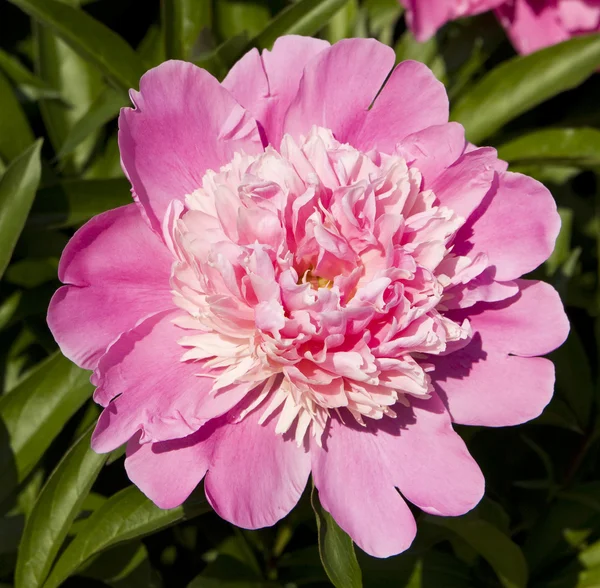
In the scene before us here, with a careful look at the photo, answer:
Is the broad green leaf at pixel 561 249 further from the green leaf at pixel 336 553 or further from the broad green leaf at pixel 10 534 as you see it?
the broad green leaf at pixel 10 534

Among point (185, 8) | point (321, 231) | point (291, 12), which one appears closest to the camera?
point (321, 231)

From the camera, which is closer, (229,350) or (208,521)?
(229,350)

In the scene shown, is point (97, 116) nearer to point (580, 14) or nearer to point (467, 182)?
point (467, 182)

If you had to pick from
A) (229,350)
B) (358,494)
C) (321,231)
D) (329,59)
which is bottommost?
(358,494)

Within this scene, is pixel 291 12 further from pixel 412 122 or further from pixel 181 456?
pixel 181 456

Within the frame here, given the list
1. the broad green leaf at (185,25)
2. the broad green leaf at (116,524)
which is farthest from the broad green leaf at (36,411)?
the broad green leaf at (185,25)

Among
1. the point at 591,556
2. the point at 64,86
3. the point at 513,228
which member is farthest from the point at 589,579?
the point at 64,86

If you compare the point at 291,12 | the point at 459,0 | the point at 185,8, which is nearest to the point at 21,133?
the point at 185,8
